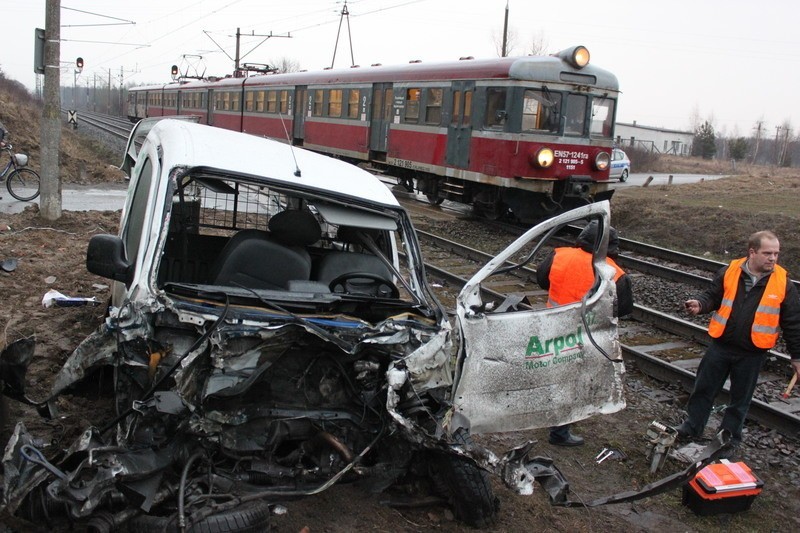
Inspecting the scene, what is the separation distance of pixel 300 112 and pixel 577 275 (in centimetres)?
1698

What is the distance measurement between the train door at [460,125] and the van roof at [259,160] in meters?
9.05

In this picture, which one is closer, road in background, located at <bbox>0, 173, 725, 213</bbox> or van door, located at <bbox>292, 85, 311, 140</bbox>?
road in background, located at <bbox>0, 173, 725, 213</bbox>

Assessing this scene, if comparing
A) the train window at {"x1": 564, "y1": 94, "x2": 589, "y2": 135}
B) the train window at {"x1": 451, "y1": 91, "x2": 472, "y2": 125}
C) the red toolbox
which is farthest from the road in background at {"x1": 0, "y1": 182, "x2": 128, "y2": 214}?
the red toolbox

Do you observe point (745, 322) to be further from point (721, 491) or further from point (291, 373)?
point (291, 373)

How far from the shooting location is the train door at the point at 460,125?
1370cm

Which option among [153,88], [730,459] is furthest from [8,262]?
[153,88]

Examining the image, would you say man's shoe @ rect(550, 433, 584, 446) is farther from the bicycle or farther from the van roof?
the bicycle

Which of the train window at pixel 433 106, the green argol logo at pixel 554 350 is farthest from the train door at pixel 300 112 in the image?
the green argol logo at pixel 554 350

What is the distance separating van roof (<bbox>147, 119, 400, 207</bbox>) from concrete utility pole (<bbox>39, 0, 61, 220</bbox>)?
7.08 meters

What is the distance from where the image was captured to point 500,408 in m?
3.69

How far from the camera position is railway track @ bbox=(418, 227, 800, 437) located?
5832 mm

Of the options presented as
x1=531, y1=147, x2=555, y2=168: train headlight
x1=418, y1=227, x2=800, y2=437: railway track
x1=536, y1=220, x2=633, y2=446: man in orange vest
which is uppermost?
x1=531, y1=147, x2=555, y2=168: train headlight

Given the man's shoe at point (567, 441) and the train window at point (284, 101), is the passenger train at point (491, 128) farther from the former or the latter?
the man's shoe at point (567, 441)

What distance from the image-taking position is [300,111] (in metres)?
→ 20.6
